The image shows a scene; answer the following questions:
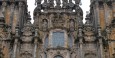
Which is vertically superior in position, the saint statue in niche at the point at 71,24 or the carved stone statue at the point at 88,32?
the saint statue in niche at the point at 71,24

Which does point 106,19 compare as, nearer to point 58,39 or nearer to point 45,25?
point 58,39

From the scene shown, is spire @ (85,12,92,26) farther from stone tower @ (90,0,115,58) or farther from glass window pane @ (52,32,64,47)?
glass window pane @ (52,32,64,47)

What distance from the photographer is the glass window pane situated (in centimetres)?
2523

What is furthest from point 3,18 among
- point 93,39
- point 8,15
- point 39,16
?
point 93,39

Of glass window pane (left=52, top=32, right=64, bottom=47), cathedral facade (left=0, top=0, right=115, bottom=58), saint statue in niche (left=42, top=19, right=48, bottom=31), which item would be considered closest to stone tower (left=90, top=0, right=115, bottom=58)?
cathedral facade (left=0, top=0, right=115, bottom=58)

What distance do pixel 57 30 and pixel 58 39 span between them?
2.49 ft

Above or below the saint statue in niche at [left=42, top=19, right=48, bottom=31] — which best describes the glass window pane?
below

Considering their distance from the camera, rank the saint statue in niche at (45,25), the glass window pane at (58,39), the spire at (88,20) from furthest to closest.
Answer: the saint statue in niche at (45,25) < the spire at (88,20) < the glass window pane at (58,39)

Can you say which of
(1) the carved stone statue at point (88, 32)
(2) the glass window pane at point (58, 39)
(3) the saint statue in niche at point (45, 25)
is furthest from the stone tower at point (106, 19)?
(3) the saint statue in niche at point (45, 25)

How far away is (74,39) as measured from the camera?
25.5 metres

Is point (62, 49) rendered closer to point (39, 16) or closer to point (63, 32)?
point (63, 32)

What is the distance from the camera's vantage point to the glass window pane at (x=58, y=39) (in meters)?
25.2

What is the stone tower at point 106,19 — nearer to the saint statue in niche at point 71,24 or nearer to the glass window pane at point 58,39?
the saint statue in niche at point 71,24

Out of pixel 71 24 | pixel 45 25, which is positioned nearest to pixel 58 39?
pixel 45 25
